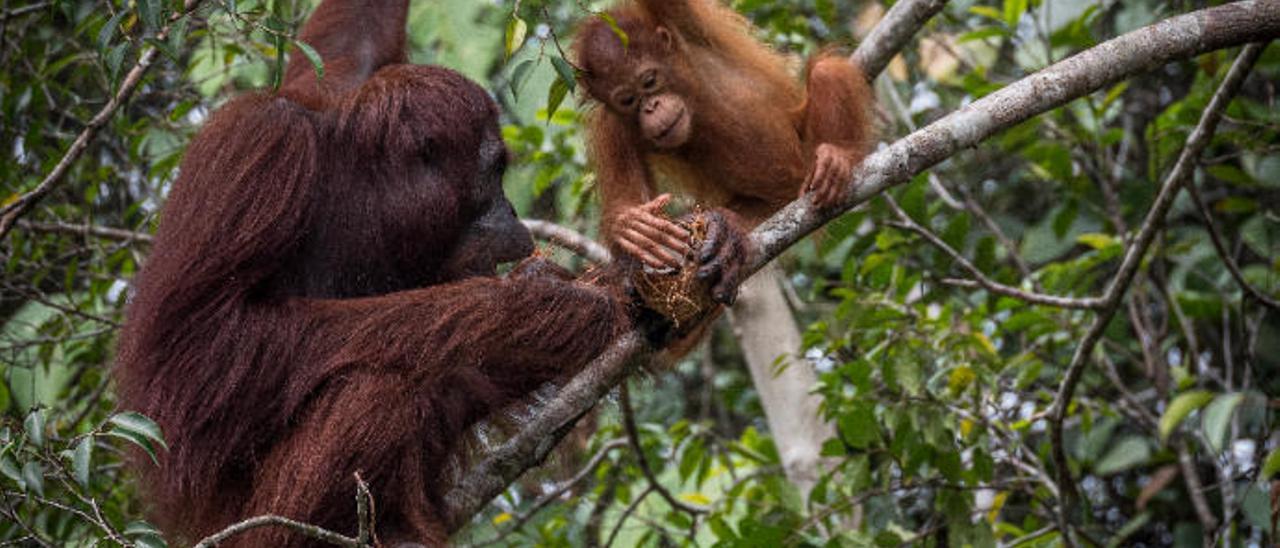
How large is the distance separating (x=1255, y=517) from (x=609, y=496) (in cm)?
233

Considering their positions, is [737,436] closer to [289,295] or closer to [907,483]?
[907,483]

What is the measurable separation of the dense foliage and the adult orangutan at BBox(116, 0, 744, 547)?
29cm

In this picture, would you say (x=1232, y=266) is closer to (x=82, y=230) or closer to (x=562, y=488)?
(x=562, y=488)

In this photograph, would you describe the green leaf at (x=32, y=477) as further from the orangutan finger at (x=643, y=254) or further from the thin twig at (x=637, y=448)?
the thin twig at (x=637, y=448)

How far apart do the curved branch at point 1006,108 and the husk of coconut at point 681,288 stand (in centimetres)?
15

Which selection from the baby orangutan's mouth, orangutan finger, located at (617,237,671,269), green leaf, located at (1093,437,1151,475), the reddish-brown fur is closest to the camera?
the reddish-brown fur

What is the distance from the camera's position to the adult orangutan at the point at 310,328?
3539 millimetres

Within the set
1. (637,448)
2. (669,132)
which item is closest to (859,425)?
(637,448)

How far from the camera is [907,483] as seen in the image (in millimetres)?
4551

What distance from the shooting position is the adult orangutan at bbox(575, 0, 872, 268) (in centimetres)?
471

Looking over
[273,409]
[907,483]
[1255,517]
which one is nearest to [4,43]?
[273,409]

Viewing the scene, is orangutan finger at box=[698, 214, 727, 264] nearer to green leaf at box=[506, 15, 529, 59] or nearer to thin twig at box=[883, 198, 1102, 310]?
green leaf at box=[506, 15, 529, 59]

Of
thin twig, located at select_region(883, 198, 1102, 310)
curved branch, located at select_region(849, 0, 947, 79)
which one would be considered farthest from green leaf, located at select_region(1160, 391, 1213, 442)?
curved branch, located at select_region(849, 0, 947, 79)

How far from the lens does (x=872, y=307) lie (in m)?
4.73
